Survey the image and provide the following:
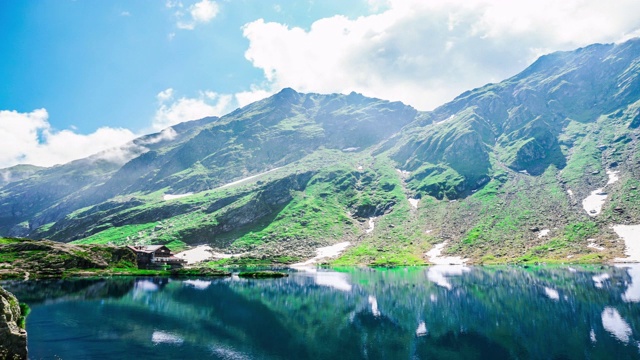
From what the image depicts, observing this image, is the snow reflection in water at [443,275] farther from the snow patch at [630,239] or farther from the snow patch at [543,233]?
the snow patch at [543,233]

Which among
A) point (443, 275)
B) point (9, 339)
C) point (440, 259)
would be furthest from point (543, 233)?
point (9, 339)

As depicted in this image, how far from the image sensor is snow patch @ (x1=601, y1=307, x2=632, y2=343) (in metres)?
38.2

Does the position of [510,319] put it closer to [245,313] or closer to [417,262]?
[245,313]

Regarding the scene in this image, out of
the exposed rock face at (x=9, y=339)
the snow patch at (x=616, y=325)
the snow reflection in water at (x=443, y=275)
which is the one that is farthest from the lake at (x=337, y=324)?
the snow reflection in water at (x=443, y=275)

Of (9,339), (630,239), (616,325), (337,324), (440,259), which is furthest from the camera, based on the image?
(440,259)

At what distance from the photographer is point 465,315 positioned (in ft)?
170

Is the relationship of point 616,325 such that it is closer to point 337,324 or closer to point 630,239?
point 337,324

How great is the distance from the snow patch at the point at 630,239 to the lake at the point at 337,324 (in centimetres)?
8565

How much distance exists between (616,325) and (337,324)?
1289 inches

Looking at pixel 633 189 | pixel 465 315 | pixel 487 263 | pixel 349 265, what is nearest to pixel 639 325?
pixel 465 315

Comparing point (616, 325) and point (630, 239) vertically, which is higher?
point (630, 239)

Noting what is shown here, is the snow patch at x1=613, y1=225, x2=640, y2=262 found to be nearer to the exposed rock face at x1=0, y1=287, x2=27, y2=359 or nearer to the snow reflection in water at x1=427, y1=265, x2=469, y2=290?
the snow reflection in water at x1=427, y1=265, x2=469, y2=290

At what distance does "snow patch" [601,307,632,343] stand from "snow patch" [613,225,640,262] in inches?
4701

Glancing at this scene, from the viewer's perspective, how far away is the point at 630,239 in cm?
15700
